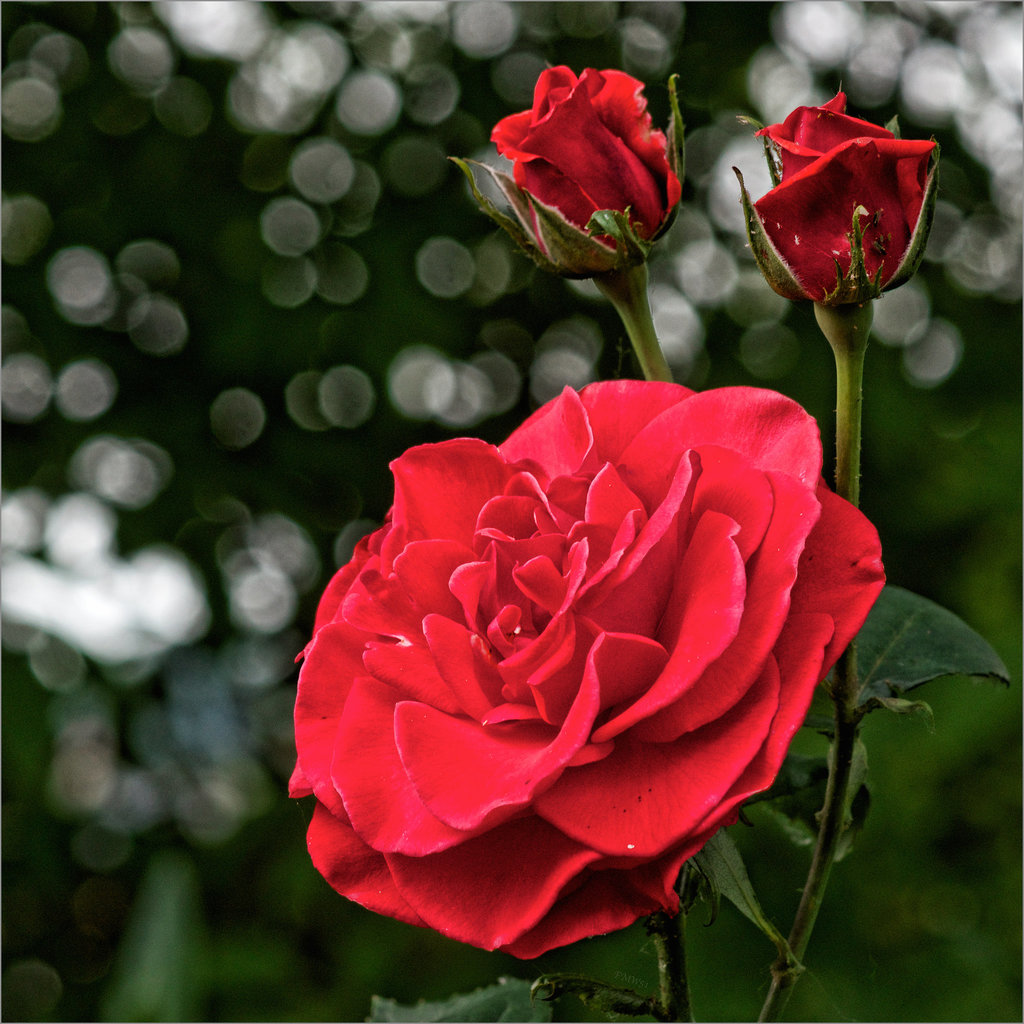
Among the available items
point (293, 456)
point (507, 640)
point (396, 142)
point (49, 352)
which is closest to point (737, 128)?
point (396, 142)

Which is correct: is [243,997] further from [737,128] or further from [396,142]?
[737,128]

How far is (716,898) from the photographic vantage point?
43 cm

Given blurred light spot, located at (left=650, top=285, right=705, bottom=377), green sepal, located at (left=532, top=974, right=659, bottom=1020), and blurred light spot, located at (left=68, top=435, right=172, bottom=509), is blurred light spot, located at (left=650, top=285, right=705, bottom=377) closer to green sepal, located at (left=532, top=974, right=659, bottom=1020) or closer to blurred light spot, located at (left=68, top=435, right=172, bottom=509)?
blurred light spot, located at (left=68, top=435, right=172, bottom=509)

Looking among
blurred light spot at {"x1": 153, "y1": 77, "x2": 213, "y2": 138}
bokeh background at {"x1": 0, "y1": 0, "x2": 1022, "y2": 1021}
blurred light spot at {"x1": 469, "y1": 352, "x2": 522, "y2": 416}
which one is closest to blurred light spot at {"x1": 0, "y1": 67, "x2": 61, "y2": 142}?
bokeh background at {"x1": 0, "y1": 0, "x2": 1022, "y2": 1021}

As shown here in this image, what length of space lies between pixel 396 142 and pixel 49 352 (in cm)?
68

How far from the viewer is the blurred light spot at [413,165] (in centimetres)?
170

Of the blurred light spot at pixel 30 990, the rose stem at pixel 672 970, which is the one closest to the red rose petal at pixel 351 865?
the rose stem at pixel 672 970

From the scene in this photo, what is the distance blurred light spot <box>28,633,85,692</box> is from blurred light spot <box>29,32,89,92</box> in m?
0.90

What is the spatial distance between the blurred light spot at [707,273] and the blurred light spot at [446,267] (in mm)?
368

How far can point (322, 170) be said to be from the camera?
1.71 metres

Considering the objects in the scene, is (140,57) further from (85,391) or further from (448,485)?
(448,485)

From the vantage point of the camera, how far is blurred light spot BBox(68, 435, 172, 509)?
5.63ft

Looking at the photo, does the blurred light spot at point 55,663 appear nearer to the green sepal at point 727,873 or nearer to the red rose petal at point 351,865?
the red rose petal at point 351,865

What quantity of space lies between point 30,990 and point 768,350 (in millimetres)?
1634
